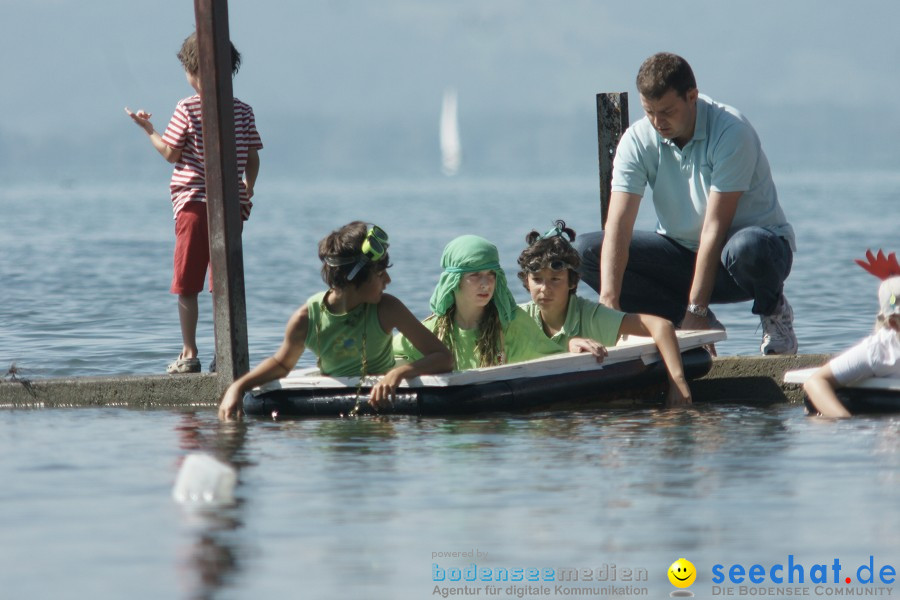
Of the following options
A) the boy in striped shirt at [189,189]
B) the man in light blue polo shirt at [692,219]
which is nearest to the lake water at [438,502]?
the man in light blue polo shirt at [692,219]

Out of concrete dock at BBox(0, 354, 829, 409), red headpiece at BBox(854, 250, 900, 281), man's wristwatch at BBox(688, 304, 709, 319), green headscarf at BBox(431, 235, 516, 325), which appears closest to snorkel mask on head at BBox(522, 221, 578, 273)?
green headscarf at BBox(431, 235, 516, 325)

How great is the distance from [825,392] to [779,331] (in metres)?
1.13

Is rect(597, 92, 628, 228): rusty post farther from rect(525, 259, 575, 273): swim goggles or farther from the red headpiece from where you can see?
the red headpiece

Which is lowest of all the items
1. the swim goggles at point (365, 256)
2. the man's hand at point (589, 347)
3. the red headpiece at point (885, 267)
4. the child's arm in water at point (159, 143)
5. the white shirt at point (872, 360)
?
the white shirt at point (872, 360)

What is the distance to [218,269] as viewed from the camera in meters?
8.30

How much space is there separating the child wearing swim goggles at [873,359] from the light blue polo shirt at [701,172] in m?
0.96

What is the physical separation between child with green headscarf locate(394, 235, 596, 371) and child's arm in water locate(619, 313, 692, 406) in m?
0.41

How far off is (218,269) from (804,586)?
4.48m

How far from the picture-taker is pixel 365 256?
7.48 metres

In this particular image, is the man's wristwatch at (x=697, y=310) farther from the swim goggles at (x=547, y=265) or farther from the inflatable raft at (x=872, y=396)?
the inflatable raft at (x=872, y=396)

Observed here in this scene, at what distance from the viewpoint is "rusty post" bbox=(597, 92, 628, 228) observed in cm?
971

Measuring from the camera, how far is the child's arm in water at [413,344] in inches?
295

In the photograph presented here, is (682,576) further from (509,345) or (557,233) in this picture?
(557,233)

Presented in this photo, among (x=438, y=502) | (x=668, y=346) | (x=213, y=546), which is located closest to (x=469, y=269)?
(x=668, y=346)
